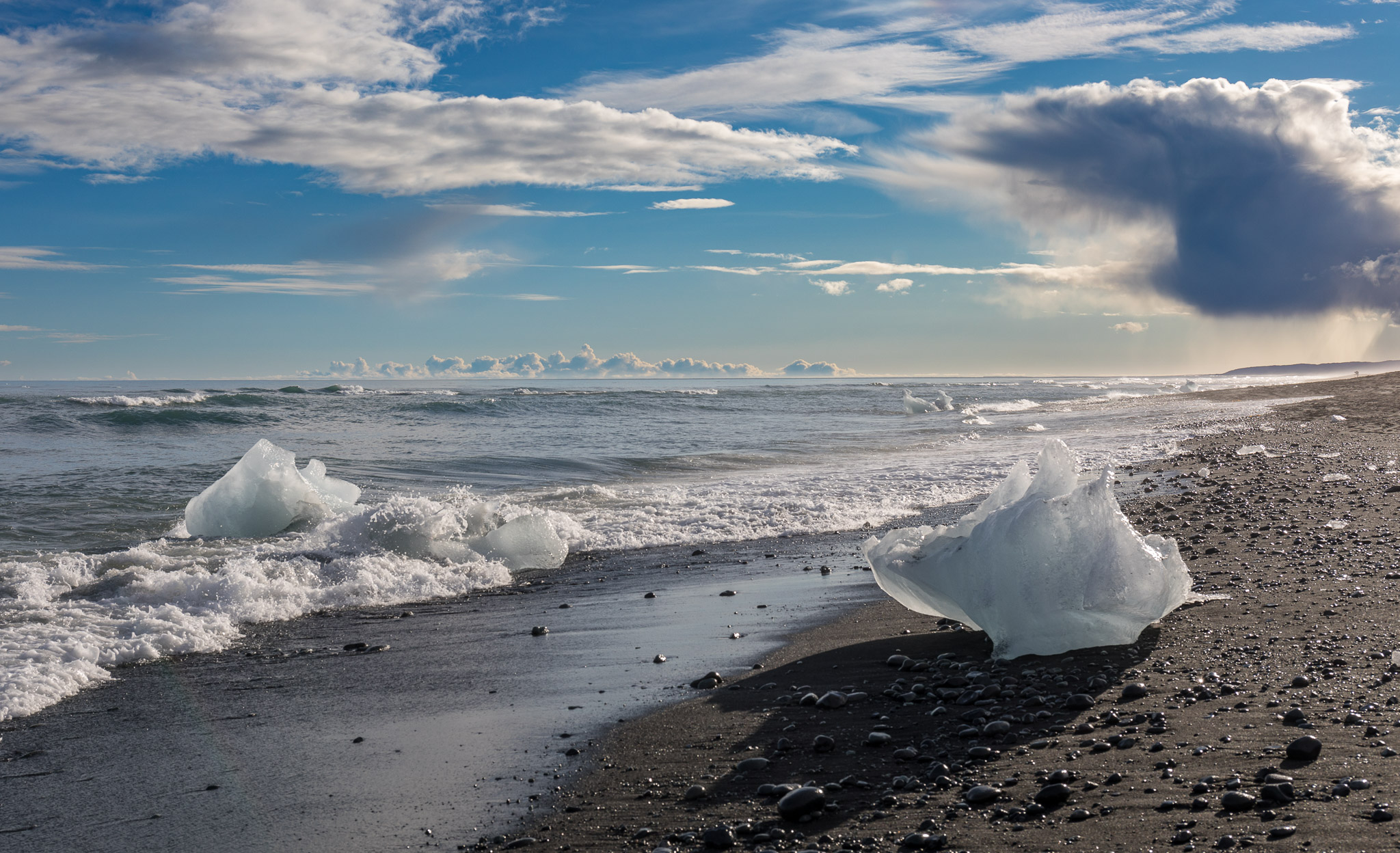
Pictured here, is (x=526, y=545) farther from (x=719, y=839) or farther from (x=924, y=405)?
(x=924, y=405)

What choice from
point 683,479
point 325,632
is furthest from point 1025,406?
point 325,632

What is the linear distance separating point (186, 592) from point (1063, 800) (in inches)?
269

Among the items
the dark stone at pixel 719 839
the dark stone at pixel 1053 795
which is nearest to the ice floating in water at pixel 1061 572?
the dark stone at pixel 1053 795

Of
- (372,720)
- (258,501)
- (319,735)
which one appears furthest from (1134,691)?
(258,501)

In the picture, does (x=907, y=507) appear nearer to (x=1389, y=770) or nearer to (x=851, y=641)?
(x=851, y=641)

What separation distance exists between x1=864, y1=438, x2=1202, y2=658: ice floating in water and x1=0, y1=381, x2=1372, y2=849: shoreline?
1.47m

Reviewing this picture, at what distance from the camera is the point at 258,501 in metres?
10.2

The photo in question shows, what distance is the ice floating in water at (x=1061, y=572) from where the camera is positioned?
4.99 m

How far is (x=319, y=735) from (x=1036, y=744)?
3.54 m

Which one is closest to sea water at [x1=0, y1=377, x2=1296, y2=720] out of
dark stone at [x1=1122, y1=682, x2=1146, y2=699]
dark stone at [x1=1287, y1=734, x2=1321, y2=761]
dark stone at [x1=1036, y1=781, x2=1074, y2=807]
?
dark stone at [x1=1036, y1=781, x2=1074, y2=807]

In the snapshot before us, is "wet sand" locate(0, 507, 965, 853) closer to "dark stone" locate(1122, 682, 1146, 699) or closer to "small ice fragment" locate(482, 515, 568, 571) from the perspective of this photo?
"small ice fragment" locate(482, 515, 568, 571)

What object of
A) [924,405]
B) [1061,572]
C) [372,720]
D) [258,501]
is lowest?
[372,720]

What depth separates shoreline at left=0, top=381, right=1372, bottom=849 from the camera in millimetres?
3566

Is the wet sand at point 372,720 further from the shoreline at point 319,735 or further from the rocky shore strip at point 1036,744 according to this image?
the rocky shore strip at point 1036,744
